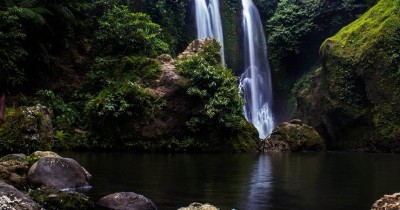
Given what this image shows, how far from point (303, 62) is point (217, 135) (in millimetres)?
15707

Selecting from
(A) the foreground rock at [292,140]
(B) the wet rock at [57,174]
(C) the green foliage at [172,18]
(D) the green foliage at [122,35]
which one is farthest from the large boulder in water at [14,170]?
(C) the green foliage at [172,18]

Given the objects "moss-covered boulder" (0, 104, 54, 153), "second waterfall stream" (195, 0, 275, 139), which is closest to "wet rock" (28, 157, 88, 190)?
"moss-covered boulder" (0, 104, 54, 153)

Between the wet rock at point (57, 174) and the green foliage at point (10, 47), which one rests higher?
the green foliage at point (10, 47)

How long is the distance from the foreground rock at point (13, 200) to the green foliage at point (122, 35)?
51.6 feet

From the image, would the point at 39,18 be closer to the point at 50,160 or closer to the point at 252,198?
A: the point at 50,160

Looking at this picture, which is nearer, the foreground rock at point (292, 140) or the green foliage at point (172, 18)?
the foreground rock at point (292, 140)

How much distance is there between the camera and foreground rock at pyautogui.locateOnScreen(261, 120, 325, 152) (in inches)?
810

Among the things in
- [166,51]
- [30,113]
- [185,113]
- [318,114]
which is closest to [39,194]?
[30,113]

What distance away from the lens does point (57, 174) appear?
8.22 metres

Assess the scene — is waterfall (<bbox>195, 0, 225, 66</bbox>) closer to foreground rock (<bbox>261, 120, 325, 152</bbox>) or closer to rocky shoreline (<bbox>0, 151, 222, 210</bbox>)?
foreground rock (<bbox>261, 120, 325, 152</bbox>)

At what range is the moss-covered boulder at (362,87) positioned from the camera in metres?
21.7

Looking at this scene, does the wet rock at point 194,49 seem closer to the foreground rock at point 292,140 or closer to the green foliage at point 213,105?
the green foliage at point 213,105

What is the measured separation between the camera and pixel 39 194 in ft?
21.9

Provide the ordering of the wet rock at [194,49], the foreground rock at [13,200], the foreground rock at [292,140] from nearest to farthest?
the foreground rock at [13,200] → the foreground rock at [292,140] → the wet rock at [194,49]
